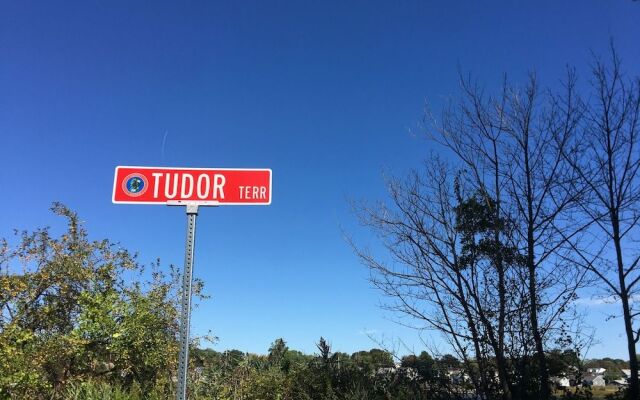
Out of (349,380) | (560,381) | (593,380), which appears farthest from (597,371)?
(349,380)

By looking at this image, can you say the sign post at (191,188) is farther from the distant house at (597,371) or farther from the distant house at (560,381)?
the distant house at (597,371)

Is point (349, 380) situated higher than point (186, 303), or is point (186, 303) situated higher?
point (186, 303)

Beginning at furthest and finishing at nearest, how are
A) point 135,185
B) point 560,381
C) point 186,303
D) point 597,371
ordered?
point 597,371
point 560,381
point 135,185
point 186,303

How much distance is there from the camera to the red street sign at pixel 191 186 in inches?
105

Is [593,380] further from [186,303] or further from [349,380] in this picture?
[186,303]

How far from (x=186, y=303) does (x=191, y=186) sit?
0.66 meters

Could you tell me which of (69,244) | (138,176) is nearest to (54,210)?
(69,244)

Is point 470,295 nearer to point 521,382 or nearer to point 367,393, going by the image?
point 521,382

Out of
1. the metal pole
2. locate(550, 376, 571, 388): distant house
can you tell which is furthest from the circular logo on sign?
locate(550, 376, 571, 388): distant house

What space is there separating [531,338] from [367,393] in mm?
2224

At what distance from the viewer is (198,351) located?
444 inches

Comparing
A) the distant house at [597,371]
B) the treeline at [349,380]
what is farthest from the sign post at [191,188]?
the distant house at [597,371]

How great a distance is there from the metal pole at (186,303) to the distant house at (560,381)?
5.43 metres

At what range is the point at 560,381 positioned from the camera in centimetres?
625
